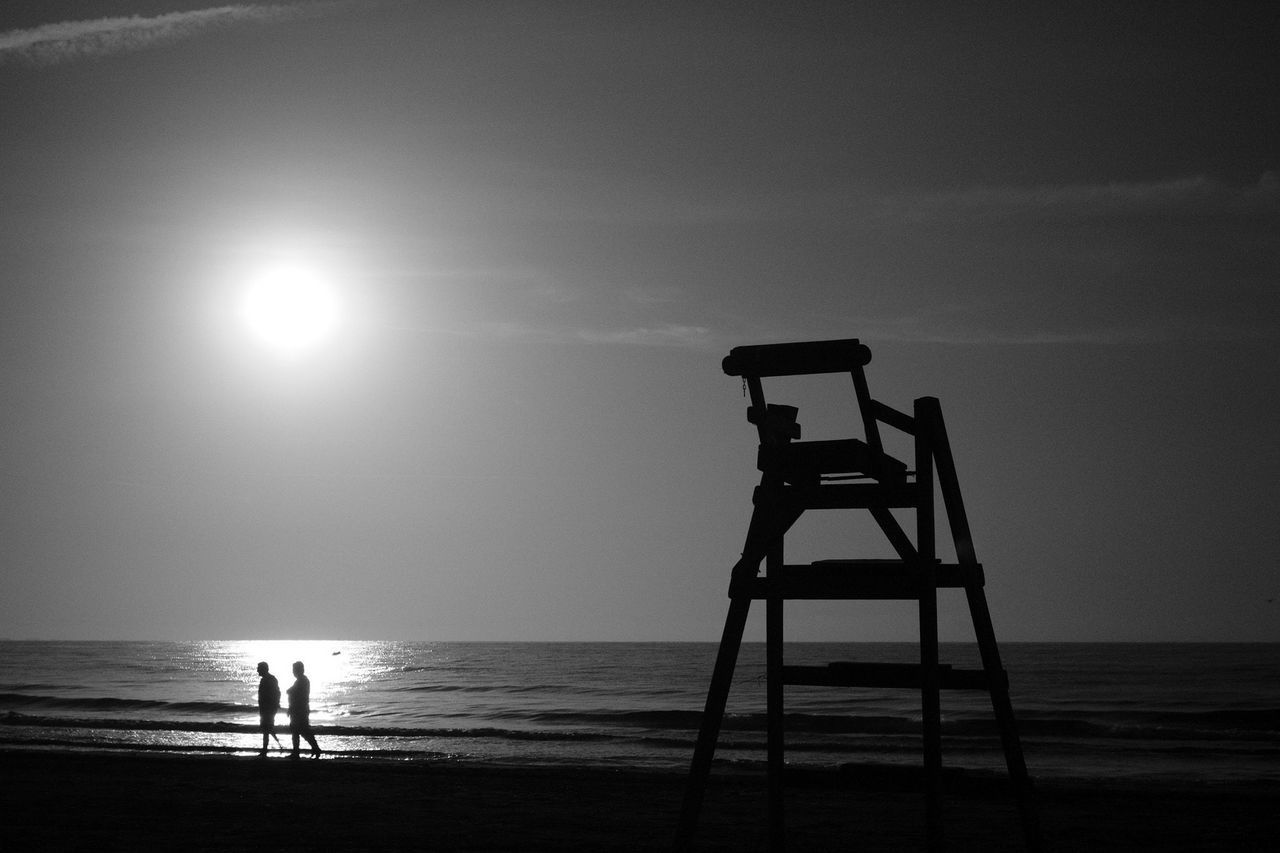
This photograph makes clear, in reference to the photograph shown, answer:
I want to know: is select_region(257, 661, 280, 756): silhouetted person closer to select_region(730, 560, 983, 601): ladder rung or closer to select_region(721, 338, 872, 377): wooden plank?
select_region(730, 560, 983, 601): ladder rung

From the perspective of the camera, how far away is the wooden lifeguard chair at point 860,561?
18.1ft

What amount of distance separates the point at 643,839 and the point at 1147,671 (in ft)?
228

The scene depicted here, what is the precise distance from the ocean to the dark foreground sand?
559 centimetres

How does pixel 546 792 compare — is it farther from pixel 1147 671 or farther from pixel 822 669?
pixel 1147 671

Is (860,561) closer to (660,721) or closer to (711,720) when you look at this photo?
(711,720)

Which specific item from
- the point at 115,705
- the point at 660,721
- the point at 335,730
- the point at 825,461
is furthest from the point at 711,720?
the point at 115,705

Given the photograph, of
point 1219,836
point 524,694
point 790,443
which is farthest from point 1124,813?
point 524,694

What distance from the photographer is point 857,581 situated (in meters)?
5.69

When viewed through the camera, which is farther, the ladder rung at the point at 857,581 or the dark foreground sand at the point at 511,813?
the dark foreground sand at the point at 511,813

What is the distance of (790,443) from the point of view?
5.92m

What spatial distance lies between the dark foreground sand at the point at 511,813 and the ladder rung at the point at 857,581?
3.30 ft

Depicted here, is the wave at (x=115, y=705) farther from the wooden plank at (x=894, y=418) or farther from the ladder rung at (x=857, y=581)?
the wooden plank at (x=894, y=418)

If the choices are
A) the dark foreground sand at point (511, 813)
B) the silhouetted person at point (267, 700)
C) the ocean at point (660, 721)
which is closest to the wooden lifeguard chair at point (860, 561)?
the dark foreground sand at point (511, 813)

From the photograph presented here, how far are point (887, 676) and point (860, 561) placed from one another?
62 cm
